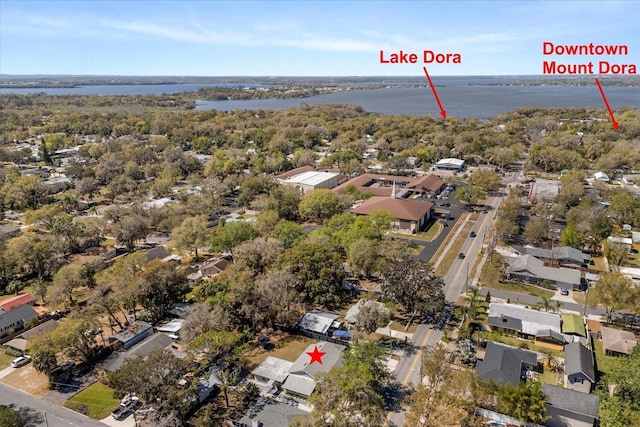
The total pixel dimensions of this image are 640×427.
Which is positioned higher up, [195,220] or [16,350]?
[195,220]

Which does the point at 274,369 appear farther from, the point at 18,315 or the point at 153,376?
the point at 18,315

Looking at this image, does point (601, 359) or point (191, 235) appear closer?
point (601, 359)

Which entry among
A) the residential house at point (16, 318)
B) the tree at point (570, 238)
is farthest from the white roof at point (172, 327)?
the tree at point (570, 238)

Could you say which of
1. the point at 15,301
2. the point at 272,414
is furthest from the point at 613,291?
the point at 15,301

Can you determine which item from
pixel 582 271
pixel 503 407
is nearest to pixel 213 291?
pixel 503 407

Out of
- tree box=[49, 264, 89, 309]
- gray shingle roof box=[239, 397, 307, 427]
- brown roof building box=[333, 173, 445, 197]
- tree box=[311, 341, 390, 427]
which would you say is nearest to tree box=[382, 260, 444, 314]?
tree box=[311, 341, 390, 427]

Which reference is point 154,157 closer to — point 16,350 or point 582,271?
point 16,350
